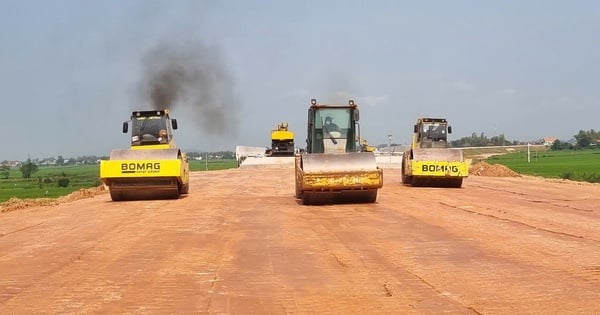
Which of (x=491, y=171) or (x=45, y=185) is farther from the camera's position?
(x=45, y=185)

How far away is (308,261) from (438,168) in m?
14.7

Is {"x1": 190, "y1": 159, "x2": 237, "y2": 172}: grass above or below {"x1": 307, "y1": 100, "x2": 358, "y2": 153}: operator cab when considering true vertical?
below

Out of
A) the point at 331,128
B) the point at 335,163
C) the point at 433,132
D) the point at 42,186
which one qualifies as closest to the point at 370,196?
the point at 335,163

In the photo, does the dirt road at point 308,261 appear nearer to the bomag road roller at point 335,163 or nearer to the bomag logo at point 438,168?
the bomag road roller at point 335,163

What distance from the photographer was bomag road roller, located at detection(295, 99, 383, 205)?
1622 centimetres

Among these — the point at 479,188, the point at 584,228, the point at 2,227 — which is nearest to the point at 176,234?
the point at 2,227

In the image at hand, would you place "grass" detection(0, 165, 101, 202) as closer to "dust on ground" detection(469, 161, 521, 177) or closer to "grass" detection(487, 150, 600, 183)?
"dust on ground" detection(469, 161, 521, 177)

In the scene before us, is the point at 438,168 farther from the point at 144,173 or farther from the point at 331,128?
the point at 144,173

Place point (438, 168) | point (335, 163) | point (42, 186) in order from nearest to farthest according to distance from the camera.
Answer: point (335, 163) → point (438, 168) → point (42, 186)

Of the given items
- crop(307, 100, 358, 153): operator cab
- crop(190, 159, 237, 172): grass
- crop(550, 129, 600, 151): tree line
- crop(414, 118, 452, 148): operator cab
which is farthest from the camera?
crop(550, 129, 600, 151): tree line

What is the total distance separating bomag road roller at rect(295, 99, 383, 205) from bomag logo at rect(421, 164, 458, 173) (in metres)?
5.56

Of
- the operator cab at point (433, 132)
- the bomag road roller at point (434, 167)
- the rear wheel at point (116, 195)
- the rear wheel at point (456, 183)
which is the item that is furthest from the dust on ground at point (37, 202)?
the rear wheel at point (456, 183)

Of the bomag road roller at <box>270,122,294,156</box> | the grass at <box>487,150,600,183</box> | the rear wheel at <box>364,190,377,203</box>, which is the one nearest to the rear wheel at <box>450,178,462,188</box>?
the rear wheel at <box>364,190,377,203</box>

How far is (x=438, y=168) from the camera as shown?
74.7ft
